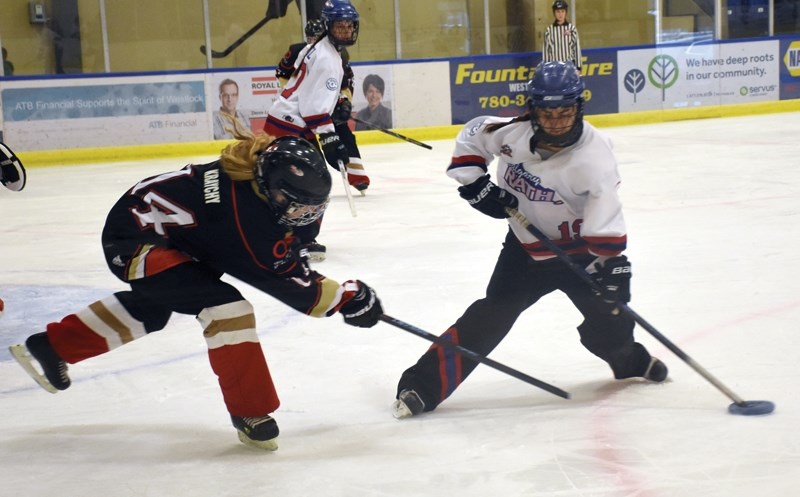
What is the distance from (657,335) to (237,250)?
1017mm

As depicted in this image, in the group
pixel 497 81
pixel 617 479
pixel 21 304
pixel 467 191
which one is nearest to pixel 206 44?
pixel 497 81

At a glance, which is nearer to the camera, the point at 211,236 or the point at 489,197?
the point at 211,236

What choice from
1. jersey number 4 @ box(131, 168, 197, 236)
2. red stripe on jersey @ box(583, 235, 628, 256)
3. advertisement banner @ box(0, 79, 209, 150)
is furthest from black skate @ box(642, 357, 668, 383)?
advertisement banner @ box(0, 79, 209, 150)

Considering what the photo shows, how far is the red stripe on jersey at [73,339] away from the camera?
2344 millimetres

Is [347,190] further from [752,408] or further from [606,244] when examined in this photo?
[752,408]

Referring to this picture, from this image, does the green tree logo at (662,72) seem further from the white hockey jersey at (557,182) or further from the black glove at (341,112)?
the white hockey jersey at (557,182)

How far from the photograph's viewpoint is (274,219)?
214 centimetres

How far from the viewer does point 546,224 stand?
250cm

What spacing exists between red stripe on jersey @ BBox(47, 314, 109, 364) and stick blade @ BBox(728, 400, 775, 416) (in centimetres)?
145

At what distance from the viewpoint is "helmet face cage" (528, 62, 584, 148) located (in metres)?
2.29

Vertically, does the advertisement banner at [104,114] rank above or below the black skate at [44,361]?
above

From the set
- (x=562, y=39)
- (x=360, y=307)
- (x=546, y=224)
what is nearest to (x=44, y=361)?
(x=360, y=307)

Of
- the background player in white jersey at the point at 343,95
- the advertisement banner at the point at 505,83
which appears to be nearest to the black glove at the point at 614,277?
the background player in white jersey at the point at 343,95

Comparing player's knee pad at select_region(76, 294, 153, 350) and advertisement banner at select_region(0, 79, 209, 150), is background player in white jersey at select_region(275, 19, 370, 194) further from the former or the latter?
advertisement banner at select_region(0, 79, 209, 150)
